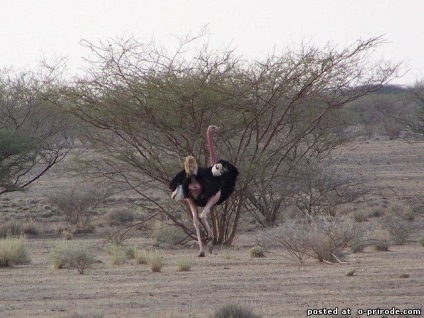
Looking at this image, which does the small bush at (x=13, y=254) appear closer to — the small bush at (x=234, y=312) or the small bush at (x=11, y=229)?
the small bush at (x=234, y=312)

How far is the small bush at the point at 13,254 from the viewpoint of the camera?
2019cm

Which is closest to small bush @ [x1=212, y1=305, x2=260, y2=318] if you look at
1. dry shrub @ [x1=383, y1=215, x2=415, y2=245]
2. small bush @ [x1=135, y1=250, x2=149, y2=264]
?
small bush @ [x1=135, y1=250, x2=149, y2=264]

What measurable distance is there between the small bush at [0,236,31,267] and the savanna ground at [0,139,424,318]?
0.77ft

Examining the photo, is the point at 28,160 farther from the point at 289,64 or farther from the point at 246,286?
the point at 246,286

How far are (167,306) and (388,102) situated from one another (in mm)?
73433

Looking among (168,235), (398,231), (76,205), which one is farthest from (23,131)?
(398,231)

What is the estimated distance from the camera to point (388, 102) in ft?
279

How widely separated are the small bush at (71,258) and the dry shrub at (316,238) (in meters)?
3.43

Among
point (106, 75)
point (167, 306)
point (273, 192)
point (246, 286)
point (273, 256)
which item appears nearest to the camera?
point (167, 306)

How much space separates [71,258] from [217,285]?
14.2 ft

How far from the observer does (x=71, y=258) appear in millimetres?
19156

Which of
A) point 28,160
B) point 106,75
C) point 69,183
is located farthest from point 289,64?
point 69,183

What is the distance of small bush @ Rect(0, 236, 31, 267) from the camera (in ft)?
66.2

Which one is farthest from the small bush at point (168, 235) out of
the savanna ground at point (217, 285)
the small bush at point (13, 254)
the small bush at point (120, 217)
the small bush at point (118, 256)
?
the small bush at point (120, 217)
